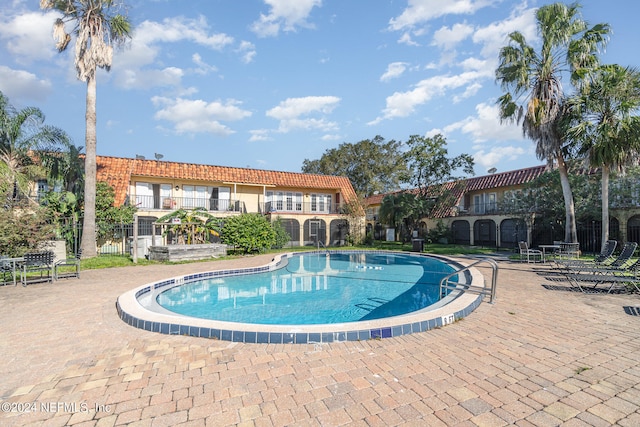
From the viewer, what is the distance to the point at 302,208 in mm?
26516

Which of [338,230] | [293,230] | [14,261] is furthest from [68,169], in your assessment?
[338,230]

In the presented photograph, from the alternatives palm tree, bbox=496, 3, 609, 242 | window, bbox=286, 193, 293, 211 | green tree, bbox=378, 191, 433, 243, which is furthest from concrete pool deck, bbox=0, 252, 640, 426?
window, bbox=286, 193, 293, 211

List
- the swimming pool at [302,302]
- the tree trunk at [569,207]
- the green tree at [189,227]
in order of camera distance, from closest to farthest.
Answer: the swimming pool at [302,302] < the tree trunk at [569,207] < the green tree at [189,227]

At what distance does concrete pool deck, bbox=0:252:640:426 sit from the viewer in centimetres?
253

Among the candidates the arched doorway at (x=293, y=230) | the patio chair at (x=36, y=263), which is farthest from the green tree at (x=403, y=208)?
the patio chair at (x=36, y=263)

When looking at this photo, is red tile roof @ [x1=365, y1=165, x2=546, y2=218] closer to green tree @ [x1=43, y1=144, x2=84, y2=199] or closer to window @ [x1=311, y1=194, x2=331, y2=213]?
window @ [x1=311, y1=194, x2=331, y2=213]

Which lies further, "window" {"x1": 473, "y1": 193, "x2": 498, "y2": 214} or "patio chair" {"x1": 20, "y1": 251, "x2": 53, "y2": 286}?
"window" {"x1": 473, "y1": 193, "x2": 498, "y2": 214}

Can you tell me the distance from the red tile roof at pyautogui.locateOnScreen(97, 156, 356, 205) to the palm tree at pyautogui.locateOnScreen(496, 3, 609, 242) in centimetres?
1341

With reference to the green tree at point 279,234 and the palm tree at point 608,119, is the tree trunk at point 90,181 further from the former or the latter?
the palm tree at point 608,119

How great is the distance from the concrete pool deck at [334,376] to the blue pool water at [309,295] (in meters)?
2.42

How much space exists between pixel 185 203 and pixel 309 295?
17.4 metres

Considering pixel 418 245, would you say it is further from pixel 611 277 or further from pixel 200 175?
pixel 200 175

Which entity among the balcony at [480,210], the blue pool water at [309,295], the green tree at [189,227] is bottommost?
the blue pool water at [309,295]

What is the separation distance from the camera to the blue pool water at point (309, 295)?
6969 mm
